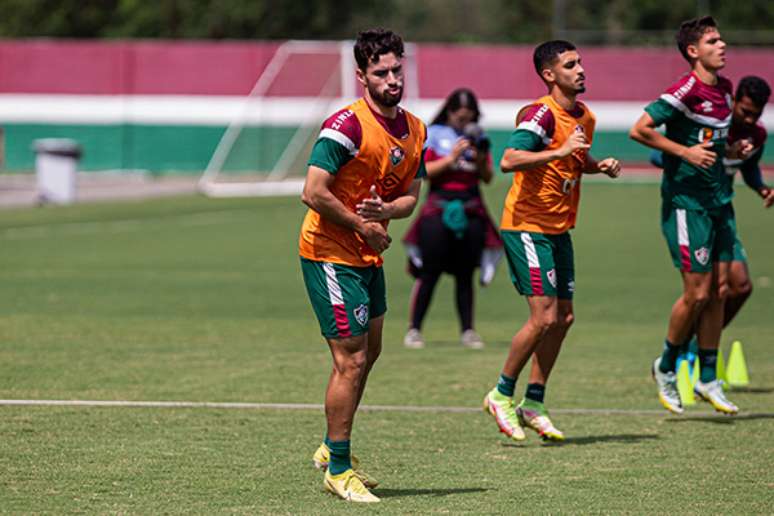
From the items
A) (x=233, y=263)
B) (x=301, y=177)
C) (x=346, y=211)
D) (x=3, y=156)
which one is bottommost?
(x=3, y=156)

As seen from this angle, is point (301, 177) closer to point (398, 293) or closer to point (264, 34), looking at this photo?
point (398, 293)

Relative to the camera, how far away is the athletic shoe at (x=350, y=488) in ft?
23.5

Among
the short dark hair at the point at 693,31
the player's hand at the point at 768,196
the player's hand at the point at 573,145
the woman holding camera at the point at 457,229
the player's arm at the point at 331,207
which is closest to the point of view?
the player's arm at the point at 331,207

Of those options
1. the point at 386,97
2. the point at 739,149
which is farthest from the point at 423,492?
the point at 739,149

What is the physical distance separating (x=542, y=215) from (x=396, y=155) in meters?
1.89

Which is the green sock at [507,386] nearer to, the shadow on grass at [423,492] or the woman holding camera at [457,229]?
the shadow on grass at [423,492]

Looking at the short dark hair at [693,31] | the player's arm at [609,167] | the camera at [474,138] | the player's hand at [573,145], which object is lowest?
the camera at [474,138]

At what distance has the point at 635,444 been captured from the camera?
891cm

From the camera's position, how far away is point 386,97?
7.23 metres

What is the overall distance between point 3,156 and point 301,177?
15397 millimetres

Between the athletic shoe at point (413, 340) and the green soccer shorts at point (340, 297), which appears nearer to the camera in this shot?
the green soccer shorts at point (340, 297)

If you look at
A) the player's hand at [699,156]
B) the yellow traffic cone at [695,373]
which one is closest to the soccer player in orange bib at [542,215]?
the player's hand at [699,156]

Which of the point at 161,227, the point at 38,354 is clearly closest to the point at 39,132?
the point at 161,227

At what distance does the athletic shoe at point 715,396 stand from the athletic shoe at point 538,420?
131cm
